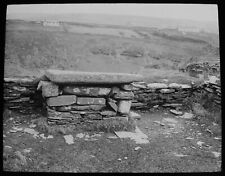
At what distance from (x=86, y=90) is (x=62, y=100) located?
377 mm

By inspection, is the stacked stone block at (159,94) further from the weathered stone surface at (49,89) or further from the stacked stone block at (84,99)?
the weathered stone surface at (49,89)

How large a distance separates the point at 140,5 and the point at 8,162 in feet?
8.77

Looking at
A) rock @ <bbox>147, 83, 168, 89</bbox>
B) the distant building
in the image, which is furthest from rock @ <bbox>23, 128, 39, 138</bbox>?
rock @ <bbox>147, 83, 168, 89</bbox>

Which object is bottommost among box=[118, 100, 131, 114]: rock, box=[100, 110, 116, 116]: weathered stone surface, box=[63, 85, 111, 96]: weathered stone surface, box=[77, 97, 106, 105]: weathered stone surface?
box=[100, 110, 116, 116]: weathered stone surface

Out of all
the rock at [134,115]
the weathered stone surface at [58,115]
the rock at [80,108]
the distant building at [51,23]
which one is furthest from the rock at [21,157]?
the rock at [134,115]

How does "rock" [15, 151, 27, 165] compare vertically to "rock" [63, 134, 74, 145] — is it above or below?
below

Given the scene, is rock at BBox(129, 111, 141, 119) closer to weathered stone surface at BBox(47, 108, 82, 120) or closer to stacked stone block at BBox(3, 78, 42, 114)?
weathered stone surface at BBox(47, 108, 82, 120)

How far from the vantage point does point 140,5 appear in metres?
4.00

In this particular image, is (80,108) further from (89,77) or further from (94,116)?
(89,77)

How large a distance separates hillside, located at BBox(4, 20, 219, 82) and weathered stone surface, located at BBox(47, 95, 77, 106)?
1.39 feet

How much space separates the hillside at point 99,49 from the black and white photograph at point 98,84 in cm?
1

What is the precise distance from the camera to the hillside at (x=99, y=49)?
4191 mm

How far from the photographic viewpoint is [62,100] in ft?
14.1

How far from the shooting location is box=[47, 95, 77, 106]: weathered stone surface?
4.26 m
